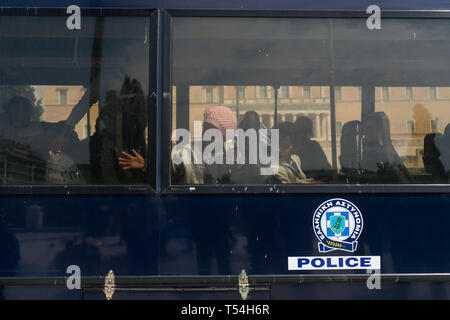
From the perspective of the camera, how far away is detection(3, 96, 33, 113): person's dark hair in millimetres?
3371

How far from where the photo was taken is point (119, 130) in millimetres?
3359

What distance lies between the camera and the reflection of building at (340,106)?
11.1 feet

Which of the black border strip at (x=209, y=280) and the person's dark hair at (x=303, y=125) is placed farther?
the person's dark hair at (x=303, y=125)

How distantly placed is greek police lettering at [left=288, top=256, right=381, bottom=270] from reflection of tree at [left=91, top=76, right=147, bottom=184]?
3.94 feet

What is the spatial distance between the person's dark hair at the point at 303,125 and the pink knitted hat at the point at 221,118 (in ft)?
1.41

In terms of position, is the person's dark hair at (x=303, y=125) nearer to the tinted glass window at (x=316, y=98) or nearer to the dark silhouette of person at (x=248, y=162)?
the tinted glass window at (x=316, y=98)

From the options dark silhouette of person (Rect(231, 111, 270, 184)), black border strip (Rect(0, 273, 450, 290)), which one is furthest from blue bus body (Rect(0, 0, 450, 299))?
dark silhouette of person (Rect(231, 111, 270, 184))

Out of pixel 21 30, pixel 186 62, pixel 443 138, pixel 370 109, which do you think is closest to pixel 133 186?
pixel 186 62

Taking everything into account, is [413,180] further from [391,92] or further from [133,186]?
[133,186]

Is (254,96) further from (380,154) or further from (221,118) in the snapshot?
(380,154)

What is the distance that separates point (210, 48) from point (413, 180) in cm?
164

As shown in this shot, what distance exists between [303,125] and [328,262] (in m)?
0.93

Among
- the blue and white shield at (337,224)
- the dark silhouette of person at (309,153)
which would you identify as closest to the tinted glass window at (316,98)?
the dark silhouette of person at (309,153)
